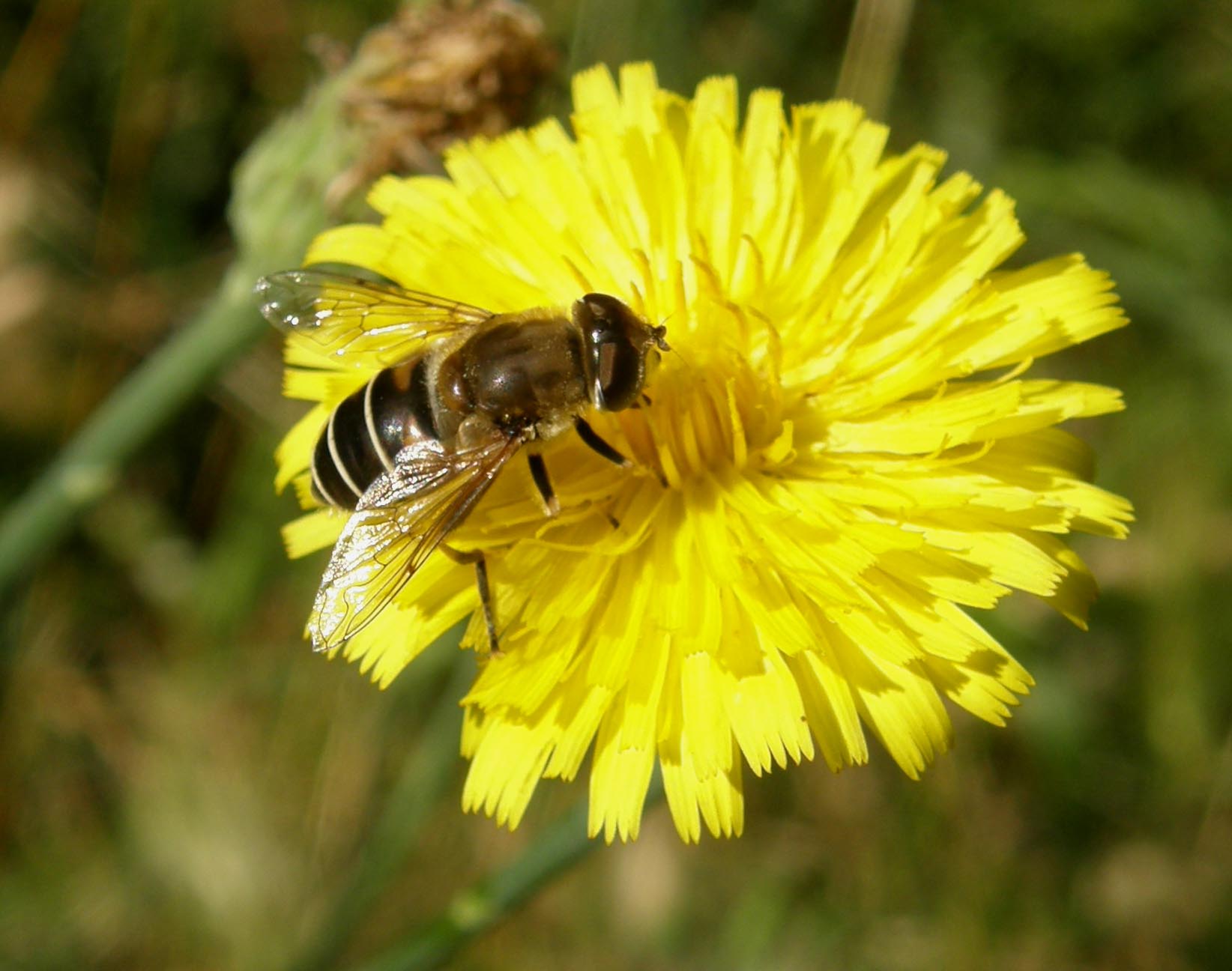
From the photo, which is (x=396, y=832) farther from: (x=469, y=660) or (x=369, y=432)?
(x=369, y=432)

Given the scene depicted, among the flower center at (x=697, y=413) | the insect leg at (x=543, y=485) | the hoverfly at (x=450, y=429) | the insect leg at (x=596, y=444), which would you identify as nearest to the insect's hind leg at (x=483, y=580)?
the hoverfly at (x=450, y=429)

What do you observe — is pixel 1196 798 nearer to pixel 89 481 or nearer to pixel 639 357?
pixel 639 357

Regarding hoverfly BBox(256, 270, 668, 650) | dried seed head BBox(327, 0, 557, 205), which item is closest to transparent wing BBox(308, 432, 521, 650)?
hoverfly BBox(256, 270, 668, 650)

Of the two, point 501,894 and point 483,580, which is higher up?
point 483,580

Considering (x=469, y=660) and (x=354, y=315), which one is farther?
(x=469, y=660)

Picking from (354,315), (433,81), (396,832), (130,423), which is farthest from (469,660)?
(433,81)

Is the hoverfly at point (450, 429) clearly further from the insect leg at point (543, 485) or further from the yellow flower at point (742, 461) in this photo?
the yellow flower at point (742, 461)
